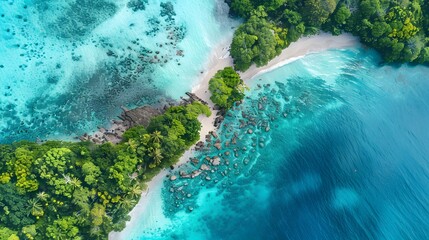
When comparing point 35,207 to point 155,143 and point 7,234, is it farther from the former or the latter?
point 155,143

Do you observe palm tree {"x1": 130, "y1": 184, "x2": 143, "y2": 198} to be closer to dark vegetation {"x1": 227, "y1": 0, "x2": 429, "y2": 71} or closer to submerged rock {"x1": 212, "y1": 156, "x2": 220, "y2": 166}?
submerged rock {"x1": 212, "y1": 156, "x2": 220, "y2": 166}

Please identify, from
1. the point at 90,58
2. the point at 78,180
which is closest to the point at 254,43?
the point at 90,58

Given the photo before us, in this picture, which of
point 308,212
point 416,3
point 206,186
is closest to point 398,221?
point 308,212

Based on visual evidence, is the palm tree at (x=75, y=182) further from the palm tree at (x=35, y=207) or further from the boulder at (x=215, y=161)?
the boulder at (x=215, y=161)

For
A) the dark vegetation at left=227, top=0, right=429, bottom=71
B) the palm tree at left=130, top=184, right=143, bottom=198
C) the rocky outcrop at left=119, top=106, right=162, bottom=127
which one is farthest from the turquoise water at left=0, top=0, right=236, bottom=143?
the palm tree at left=130, top=184, right=143, bottom=198

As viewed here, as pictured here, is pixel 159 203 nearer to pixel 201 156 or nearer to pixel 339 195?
pixel 201 156
